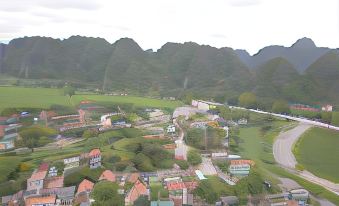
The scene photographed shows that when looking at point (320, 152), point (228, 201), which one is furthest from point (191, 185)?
point (320, 152)

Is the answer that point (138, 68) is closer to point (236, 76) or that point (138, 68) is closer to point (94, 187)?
point (236, 76)

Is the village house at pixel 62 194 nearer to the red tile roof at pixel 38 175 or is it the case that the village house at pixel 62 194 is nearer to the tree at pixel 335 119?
the red tile roof at pixel 38 175

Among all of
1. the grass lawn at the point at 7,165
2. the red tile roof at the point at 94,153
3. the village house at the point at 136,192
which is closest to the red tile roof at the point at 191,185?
the village house at the point at 136,192

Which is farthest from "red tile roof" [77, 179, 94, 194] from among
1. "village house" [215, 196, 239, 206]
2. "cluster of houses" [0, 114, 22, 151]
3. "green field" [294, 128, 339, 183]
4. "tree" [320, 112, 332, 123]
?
"tree" [320, 112, 332, 123]

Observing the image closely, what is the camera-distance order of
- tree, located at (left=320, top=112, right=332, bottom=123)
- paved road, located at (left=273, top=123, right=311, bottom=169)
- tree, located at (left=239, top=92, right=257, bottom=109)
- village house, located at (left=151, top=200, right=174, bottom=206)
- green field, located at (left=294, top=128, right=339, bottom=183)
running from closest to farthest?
village house, located at (left=151, top=200, right=174, bottom=206) → green field, located at (left=294, top=128, right=339, bottom=183) → paved road, located at (left=273, top=123, right=311, bottom=169) → tree, located at (left=320, top=112, right=332, bottom=123) → tree, located at (left=239, top=92, right=257, bottom=109)

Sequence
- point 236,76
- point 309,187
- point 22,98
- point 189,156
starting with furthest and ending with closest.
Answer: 1. point 236,76
2. point 22,98
3. point 189,156
4. point 309,187

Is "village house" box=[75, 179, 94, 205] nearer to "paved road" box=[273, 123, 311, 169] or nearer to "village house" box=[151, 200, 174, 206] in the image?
"village house" box=[151, 200, 174, 206]

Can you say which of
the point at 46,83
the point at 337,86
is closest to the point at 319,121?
the point at 337,86
